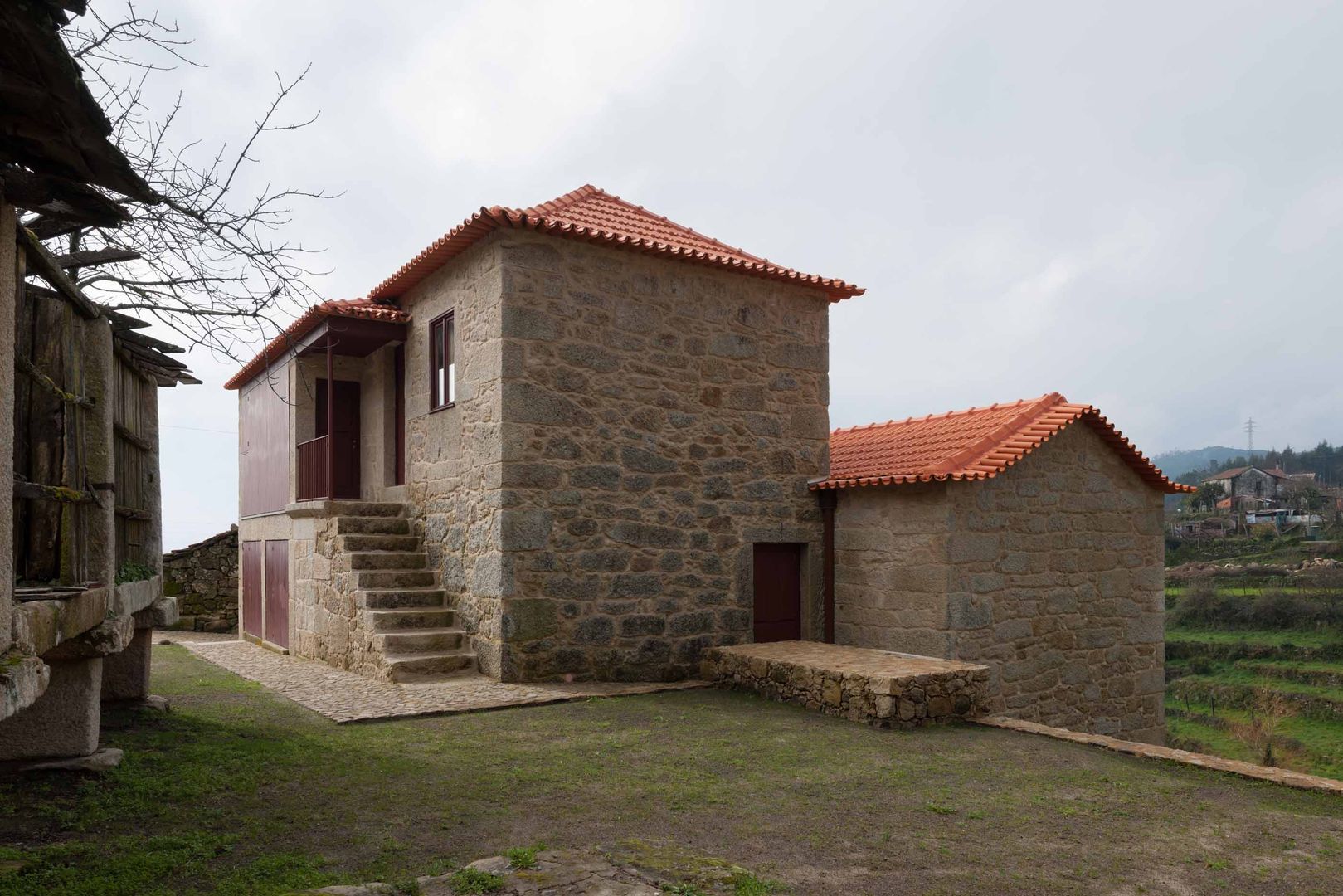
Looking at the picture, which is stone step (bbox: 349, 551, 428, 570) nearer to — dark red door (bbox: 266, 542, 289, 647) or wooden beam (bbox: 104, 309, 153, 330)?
dark red door (bbox: 266, 542, 289, 647)

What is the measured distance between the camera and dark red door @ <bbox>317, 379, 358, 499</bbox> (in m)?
12.9

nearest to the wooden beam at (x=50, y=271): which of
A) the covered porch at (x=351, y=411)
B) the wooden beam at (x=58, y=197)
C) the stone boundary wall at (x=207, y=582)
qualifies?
the wooden beam at (x=58, y=197)

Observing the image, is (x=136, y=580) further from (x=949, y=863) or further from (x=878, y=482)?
(x=878, y=482)

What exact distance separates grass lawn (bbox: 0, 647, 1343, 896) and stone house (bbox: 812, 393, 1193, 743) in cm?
217

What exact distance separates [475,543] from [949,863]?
6022 millimetres

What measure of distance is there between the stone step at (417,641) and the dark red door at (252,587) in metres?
5.51

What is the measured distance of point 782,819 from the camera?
4.72 metres

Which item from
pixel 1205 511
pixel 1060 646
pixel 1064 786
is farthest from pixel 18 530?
pixel 1205 511

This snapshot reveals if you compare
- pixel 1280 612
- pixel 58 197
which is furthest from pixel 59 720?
pixel 1280 612

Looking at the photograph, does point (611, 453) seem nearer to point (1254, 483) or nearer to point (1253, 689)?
point (1253, 689)

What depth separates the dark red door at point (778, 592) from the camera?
33.5 feet

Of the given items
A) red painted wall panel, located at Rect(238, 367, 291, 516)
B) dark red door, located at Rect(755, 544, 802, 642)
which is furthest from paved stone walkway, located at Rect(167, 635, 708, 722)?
red painted wall panel, located at Rect(238, 367, 291, 516)

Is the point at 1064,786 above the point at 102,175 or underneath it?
underneath

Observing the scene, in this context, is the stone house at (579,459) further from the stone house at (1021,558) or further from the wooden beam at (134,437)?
the wooden beam at (134,437)
